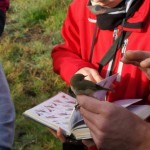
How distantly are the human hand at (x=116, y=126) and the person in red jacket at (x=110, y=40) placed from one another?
13.0 inches

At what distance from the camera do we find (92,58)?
1852 mm

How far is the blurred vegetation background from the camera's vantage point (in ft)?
9.45

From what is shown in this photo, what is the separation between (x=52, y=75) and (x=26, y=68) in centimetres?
28

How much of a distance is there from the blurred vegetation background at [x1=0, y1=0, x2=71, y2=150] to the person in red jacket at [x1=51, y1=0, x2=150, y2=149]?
1.07 meters

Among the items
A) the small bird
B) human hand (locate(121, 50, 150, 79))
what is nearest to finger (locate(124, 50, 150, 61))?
human hand (locate(121, 50, 150, 79))

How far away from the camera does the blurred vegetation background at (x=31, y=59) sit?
9.45 ft

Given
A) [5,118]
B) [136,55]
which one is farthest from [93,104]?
[5,118]

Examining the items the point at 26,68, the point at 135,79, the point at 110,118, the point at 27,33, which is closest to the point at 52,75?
the point at 26,68

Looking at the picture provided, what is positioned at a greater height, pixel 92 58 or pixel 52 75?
pixel 92 58

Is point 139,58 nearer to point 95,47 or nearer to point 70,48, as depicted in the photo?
point 95,47

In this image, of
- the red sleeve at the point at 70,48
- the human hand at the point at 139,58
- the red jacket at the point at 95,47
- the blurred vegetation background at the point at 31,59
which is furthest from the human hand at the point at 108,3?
the blurred vegetation background at the point at 31,59

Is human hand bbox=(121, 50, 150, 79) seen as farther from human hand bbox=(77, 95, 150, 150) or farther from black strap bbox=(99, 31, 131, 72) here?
black strap bbox=(99, 31, 131, 72)

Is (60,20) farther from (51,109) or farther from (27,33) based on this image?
(51,109)

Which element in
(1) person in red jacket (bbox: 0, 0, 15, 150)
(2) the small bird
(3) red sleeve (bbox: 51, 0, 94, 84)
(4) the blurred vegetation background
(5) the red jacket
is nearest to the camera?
(2) the small bird
